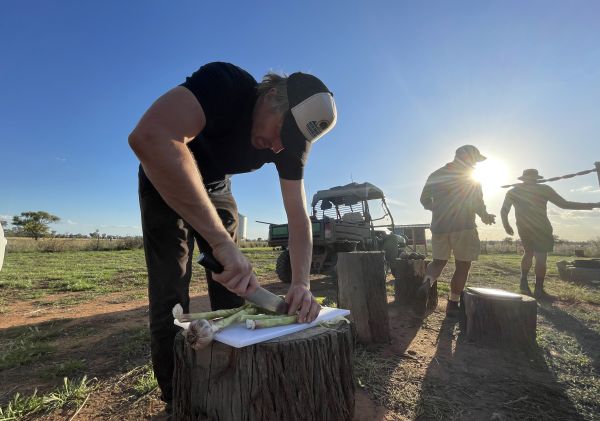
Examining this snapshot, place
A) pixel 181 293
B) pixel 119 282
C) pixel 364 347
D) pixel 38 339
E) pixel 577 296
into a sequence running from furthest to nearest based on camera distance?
pixel 119 282 → pixel 577 296 → pixel 38 339 → pixel 364 347 → pixel 181 293

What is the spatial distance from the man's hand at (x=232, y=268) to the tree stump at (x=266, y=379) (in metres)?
0.26

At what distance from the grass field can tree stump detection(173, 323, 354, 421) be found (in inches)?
39.7

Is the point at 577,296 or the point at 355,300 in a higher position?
the point at 355,300

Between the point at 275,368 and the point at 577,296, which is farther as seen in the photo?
the point at 577,296

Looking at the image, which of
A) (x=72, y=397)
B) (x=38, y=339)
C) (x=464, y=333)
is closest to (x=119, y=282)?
(x=38, y=339)

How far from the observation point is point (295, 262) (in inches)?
80.0

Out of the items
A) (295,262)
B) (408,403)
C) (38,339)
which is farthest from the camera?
(38,339)

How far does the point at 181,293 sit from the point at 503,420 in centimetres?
232

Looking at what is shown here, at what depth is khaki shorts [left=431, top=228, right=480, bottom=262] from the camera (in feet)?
15.0

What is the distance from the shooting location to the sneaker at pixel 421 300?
15.3ft

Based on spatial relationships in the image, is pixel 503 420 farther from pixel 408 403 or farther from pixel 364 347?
pixel 364 347

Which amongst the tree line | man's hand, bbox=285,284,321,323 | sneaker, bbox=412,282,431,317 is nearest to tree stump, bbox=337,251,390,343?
sneaker, bbox=412,282,431,317

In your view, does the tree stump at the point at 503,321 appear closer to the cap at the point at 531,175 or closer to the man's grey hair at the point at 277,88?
the man's grey hair at the point at 277,88

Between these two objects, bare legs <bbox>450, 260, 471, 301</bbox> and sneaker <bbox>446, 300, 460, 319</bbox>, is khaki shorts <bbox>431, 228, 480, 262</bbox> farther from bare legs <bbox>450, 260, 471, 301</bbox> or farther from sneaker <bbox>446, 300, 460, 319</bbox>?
sneaker <bbox>446, 300, 460, 319</bbox>
